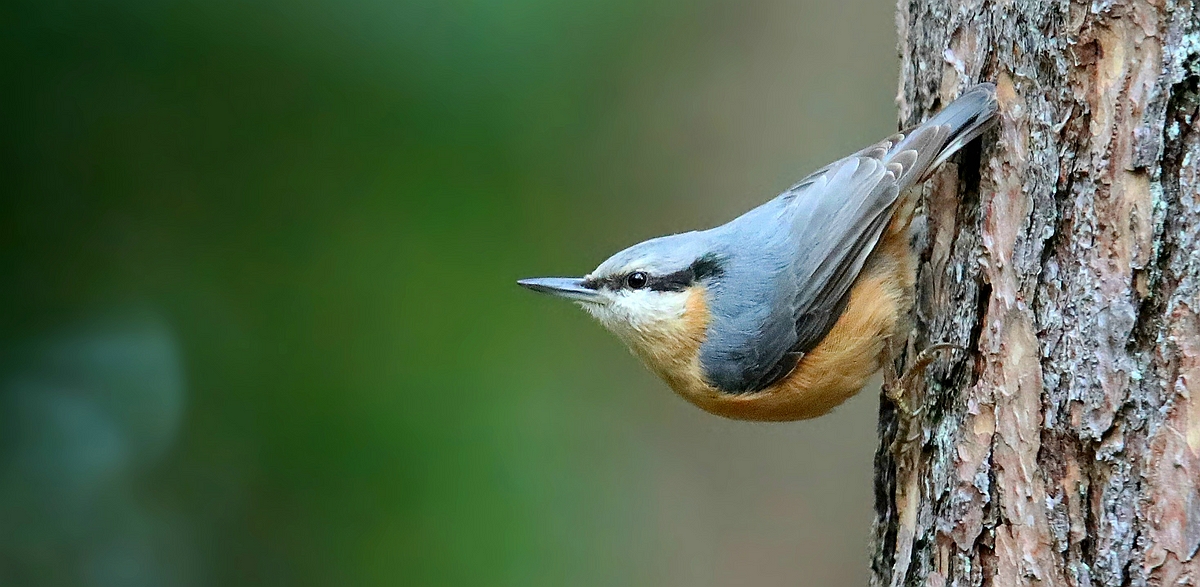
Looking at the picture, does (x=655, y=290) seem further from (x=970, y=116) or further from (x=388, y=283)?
(x=388, y=283)

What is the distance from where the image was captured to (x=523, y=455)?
15.2ft

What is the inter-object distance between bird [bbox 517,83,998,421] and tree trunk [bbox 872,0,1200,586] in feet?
0.71

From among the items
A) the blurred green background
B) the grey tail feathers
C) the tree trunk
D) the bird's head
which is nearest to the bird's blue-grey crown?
the bird's head

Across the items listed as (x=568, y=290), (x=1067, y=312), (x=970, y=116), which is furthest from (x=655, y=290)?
(x=1067, y=312)

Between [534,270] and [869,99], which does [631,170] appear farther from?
[869,99]

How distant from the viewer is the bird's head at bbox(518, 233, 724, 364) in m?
2.61

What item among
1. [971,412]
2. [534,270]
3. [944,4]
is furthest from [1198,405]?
[534,270]

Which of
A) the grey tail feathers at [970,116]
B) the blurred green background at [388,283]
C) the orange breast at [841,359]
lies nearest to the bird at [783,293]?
the orange breast at [841,359]

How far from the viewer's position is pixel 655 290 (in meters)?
2.66

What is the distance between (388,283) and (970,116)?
2.74 meters

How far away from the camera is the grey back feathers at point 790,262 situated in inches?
90.4

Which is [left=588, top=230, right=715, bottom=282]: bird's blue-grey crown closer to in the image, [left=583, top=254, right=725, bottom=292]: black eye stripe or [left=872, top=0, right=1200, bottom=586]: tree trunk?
[left=583, top=254, right=725, bottom=292]: black eye stripe

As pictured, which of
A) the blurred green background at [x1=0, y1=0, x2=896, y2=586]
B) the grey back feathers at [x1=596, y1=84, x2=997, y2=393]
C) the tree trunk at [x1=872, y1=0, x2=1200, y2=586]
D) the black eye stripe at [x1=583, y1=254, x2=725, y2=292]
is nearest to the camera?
the tree trunk at [x1=872, y1=0, x2=1200, y2=586]

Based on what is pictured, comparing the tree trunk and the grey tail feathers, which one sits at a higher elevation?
the grey tail feathers
